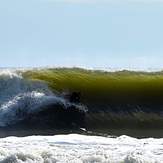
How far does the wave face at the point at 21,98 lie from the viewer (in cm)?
2253

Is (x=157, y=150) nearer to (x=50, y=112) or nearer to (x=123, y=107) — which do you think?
(x=50, y=112)

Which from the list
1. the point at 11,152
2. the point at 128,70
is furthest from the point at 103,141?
the point at 128,70

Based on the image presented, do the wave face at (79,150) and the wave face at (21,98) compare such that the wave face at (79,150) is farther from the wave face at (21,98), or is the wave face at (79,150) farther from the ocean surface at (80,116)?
the wave face at (21,98)

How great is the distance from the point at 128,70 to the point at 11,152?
68.6 feet

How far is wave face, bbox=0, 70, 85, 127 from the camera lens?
22.5m

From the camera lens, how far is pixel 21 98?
2392cm

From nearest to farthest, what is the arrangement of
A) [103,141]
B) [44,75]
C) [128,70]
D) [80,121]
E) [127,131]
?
[103,141], [127,131], [80,121], [44,75], [128,70]

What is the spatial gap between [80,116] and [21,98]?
2.37m

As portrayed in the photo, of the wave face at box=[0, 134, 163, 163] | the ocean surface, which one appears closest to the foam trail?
the ocean surface

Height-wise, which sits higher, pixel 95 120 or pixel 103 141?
pixel 95 120

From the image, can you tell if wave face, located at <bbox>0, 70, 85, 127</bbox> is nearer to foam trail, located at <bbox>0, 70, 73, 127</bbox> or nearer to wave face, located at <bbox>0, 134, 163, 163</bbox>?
foam trail, located at <bbox>0, 70, 73, 127</bbox>

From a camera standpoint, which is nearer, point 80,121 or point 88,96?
point 80,121

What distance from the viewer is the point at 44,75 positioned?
90.3ft

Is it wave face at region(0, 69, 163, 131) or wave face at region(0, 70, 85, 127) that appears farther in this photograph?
wave face at region(0, 70, 85, 127)
